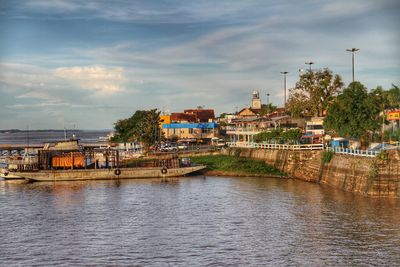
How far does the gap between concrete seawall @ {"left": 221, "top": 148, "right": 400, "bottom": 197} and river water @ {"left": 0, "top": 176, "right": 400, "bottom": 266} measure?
1739 millimetres

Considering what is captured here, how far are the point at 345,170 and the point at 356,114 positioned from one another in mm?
9111

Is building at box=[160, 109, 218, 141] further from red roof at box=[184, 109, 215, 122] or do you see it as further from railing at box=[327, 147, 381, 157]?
railing at box=[327, 147, 381, 157]

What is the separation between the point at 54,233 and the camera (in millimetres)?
45156

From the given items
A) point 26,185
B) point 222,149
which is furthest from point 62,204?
point 222,149

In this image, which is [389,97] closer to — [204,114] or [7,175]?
[7,175]

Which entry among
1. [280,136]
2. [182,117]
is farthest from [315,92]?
[182,117]

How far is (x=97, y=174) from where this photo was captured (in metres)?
84.2

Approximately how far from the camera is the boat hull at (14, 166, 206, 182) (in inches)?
3275

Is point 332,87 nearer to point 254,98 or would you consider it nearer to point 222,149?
point 222,149

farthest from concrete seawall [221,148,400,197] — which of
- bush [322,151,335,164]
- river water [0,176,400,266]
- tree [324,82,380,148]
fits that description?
tree [324,82,380,148]

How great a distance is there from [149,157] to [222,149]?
47.0 ft

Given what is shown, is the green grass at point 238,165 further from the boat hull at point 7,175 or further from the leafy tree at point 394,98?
the boat hull at point 7,175

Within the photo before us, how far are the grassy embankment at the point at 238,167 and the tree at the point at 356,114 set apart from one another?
13.5 m

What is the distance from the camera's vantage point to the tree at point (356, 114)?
7044 cm
